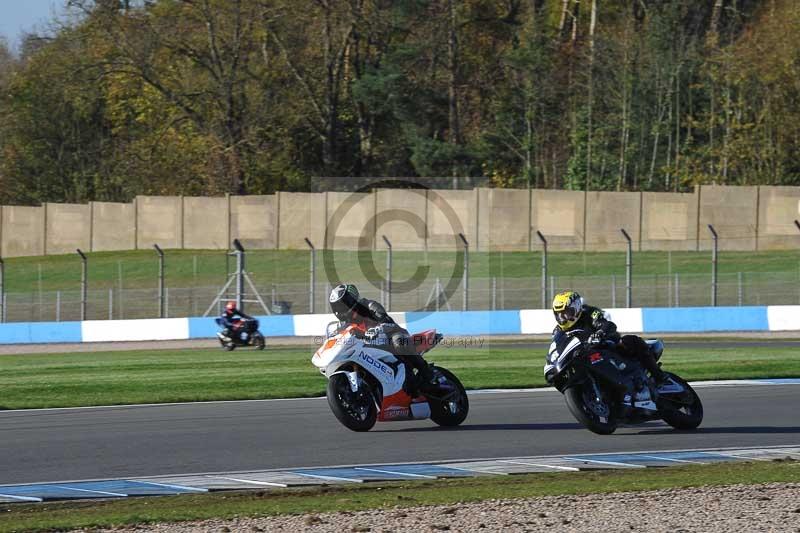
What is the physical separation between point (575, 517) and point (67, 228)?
159 feet

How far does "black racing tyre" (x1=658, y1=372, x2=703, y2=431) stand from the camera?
1270cm

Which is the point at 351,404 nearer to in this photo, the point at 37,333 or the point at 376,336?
the point at 376,336

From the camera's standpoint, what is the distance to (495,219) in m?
45.3

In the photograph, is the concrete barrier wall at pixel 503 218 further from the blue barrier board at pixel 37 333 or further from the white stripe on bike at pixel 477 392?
the white stripe on bike at pixel 477 392

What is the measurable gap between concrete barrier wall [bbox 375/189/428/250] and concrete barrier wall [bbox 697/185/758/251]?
9.77m

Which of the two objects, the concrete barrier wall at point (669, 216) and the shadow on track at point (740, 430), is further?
the concrete barrier wall at point (669, 216)

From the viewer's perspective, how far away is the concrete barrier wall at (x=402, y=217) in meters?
45.0

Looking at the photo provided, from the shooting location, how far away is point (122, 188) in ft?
206

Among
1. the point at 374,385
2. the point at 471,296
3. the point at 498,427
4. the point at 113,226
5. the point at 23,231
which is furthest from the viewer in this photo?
the point at 23,231

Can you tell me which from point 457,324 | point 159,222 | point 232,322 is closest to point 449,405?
point 232,322

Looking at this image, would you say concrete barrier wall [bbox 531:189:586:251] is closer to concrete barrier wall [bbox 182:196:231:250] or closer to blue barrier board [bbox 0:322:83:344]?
concrete barrier wall [bbox 182:196:231:250]

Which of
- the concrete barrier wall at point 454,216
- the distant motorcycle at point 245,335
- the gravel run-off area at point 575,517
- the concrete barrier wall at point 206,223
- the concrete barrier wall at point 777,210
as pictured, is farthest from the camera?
the concrete barrier wall at point 206,223

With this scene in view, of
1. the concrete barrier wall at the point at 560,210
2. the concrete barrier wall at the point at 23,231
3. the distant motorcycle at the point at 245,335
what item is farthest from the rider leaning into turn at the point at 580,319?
the concrete barrier wall at the point at 23,231

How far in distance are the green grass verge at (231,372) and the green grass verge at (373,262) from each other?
37.0 ft
